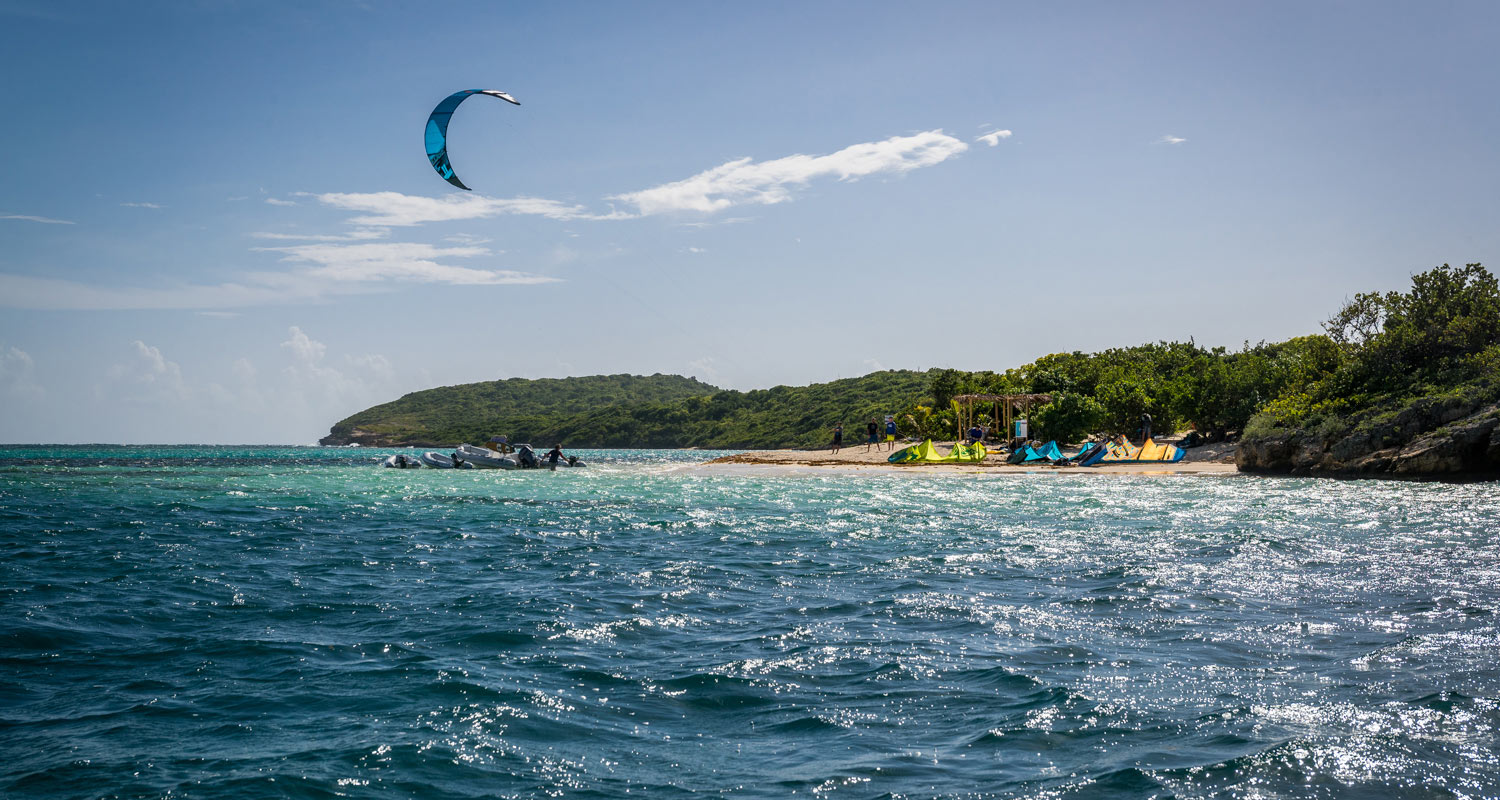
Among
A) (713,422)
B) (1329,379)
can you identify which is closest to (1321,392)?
(1329,379)

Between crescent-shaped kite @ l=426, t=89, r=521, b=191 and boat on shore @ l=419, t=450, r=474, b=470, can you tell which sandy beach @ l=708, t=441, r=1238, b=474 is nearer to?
boat on shore @ l=419, t=450, r=474, b=470

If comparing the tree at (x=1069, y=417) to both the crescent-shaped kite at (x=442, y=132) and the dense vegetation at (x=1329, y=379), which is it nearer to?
the dense vegetation at (x=1329, y=379)

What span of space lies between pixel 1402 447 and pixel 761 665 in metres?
35.7

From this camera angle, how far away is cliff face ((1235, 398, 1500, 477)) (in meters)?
30.9

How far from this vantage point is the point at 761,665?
7730 millimetres

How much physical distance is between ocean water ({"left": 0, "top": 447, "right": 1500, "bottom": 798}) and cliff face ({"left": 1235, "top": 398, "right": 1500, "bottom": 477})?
1719 centimetres

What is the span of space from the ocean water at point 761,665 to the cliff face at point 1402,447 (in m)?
17.2

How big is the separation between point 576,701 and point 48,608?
761cm

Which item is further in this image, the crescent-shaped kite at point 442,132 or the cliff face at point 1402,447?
the cliff face at point 1402,447

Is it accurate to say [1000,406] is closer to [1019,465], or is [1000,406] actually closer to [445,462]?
[1019,465]

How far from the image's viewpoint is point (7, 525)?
1956 centimetres

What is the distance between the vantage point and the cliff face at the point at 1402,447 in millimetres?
30906

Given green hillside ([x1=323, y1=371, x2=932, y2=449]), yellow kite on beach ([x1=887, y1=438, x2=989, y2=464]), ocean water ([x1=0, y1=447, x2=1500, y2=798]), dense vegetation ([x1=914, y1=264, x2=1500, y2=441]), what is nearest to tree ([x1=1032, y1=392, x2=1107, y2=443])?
dense vegetation ([x1=914, y1=264, x2=1500, y2=441])

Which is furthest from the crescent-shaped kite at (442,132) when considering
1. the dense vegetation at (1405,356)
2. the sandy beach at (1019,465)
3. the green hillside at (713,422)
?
the green hillside at (713,422)
